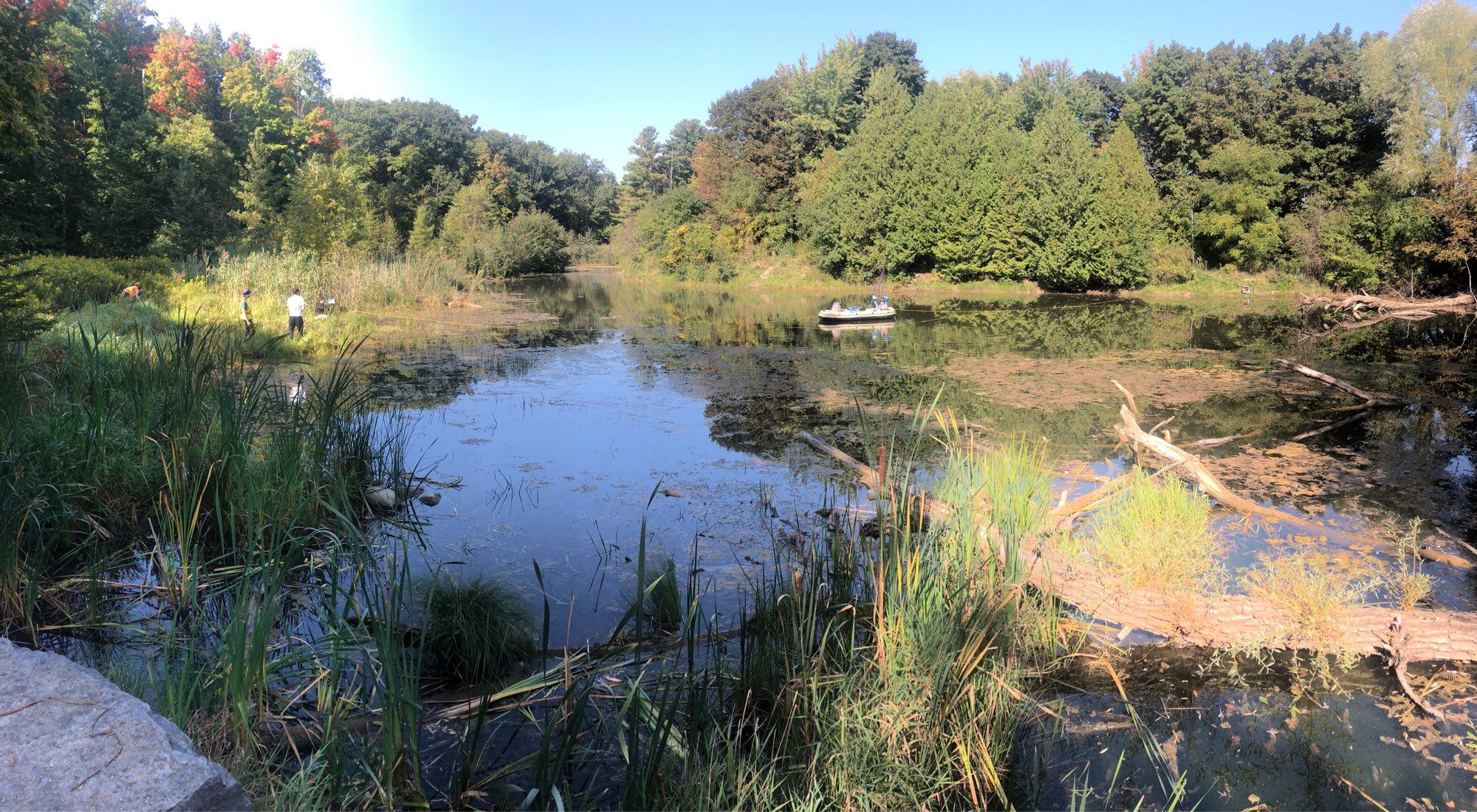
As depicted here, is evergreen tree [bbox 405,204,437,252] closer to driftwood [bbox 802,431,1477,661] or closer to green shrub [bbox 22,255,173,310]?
green shrub [bbox 22,255,173,310]

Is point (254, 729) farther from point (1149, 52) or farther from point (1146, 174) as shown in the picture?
point (1149, 52)

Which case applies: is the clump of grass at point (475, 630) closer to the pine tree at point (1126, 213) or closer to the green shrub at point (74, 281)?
the green shrub at point (74, 281)

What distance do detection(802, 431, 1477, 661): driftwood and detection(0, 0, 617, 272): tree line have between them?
7947 mm

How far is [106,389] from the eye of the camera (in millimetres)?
5691

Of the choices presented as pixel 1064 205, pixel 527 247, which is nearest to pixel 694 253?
pixel 527 247

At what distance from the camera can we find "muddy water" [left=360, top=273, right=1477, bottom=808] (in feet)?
10.9

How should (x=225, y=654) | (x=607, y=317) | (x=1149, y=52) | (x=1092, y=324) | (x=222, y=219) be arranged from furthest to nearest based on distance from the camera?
(x=1149, y=52), (x=222, y=219), (x=607, y=317), (x=1092, y=324), (x=225, y=654)

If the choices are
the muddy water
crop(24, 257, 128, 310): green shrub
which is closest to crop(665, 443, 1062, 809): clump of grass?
the muddy water

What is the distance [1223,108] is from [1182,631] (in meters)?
32.5

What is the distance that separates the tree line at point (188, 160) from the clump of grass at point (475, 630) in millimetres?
5714

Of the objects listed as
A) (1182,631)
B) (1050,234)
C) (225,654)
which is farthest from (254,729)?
(1050,234)

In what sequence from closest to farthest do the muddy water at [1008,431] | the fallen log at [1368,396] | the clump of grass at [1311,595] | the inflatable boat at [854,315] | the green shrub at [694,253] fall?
the muddy water at [1008,431] → the clump of grass at [1311,595] → the fallen log at [1368,396] → the inflatable boat at [854,315] → the green shrub at [694,253]

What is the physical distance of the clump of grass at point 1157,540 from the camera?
454 cm

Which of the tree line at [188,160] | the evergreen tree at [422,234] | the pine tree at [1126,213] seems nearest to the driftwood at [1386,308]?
the pine tree at [1126,213]
